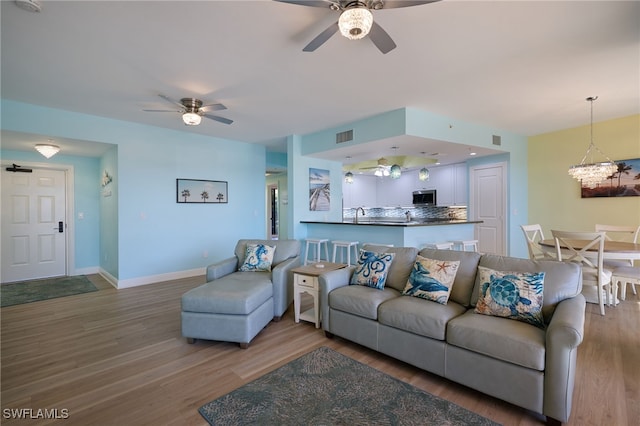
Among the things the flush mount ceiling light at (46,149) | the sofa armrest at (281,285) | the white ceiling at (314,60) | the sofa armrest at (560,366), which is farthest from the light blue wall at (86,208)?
the sofa armrest at (560,366)

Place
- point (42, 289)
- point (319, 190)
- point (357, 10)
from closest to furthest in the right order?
point (357, 10) → point (42, 289) → point (319, 190)

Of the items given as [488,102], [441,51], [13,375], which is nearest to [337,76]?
[441,51]

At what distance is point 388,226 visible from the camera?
451 centimetres

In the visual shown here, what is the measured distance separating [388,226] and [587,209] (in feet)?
12.5

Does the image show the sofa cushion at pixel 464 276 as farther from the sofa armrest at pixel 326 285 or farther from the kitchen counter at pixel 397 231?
the kitchen counter at pixel 397 231

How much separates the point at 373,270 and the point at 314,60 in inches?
85.4

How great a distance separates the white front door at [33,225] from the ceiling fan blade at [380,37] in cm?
647

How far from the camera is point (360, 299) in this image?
2.63 metres

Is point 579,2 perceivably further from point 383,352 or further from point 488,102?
point 383,352

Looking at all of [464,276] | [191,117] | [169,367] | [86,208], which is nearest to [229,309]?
[169,367]

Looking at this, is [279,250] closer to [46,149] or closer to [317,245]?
[317,245]

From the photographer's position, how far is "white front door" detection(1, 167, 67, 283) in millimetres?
5129

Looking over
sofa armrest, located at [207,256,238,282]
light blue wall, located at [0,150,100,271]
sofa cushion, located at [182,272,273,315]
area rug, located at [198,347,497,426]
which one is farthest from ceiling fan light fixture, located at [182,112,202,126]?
light blue wall, located at [0,150,100,271]

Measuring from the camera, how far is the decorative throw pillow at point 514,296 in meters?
2.05
